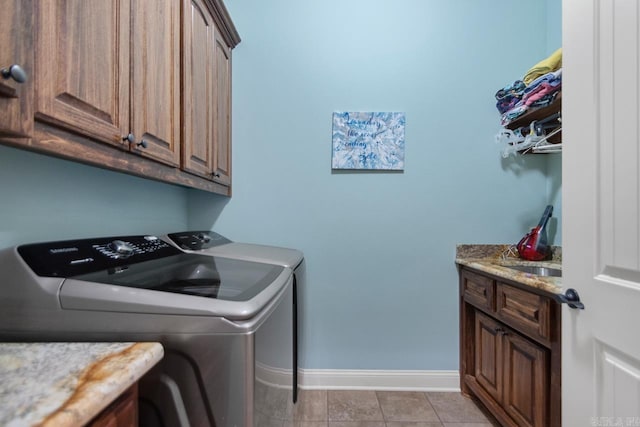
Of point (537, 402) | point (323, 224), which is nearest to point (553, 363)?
point (537, 402)

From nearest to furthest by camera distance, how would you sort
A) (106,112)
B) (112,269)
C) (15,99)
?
1. (15,99)
2. (106,112)
3. (112,269)

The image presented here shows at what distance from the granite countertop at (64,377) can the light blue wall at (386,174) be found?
1.33m

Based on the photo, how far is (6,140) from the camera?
1.94 feet

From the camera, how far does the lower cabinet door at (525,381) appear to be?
1.15 meters

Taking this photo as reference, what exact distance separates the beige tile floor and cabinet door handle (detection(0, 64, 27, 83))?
162cm

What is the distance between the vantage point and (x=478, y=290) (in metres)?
1.66

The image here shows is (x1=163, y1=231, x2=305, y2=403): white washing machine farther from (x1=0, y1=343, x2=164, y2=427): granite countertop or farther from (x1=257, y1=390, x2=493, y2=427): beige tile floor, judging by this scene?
(x1=0, y1=343, x2=164, y2=427): granite countertop

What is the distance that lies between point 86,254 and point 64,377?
52cm

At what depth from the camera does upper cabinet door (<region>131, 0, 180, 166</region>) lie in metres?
0.93

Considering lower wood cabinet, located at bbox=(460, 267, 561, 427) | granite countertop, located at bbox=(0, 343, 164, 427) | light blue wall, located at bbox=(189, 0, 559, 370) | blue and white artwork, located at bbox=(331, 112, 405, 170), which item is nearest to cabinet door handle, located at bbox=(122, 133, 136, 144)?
granite countertop, located at bbox=(0, 343, 164, 427)

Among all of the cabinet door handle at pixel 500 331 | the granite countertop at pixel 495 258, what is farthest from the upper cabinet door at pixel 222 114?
the cabinet door handle at pixel 500 331

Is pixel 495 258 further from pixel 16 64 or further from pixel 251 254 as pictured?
pixel 16 64

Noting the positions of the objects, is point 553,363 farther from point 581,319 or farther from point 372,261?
point 372,261

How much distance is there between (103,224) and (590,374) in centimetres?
189
